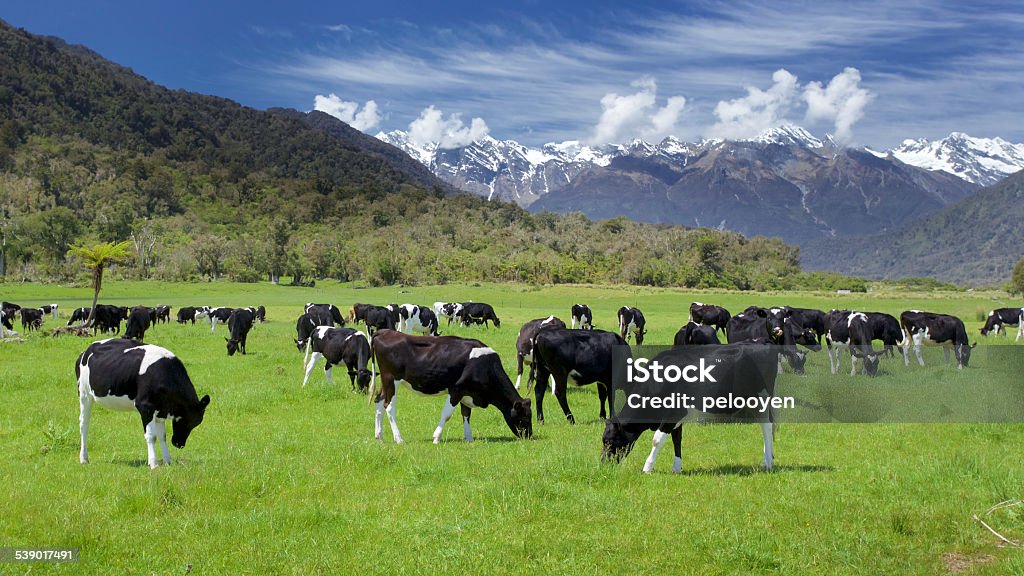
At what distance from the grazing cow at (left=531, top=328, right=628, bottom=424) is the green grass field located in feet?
3.16

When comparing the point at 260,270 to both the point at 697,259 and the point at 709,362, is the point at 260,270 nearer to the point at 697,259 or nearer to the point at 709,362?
the point at 697,259

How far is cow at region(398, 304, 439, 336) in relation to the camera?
137 feet

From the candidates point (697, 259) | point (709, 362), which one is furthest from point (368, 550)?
point (697, 259)

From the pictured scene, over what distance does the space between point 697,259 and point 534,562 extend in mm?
164958

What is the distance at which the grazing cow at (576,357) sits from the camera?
54.6 feet

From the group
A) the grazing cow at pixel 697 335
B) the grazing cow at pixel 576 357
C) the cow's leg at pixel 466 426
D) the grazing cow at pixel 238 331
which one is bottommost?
the grazing cow at pixel 238 331

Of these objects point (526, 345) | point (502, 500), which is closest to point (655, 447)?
point (502, 500)

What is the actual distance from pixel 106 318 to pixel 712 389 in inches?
1613

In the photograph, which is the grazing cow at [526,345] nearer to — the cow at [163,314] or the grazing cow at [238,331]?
the grazing cow at [238,331]

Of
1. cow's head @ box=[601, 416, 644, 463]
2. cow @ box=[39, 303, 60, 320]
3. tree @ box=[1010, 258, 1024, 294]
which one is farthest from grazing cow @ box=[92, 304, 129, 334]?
tree @ box=[1010, 258, 1024, 294]

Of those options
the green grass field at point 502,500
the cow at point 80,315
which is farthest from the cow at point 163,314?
the green grass field at point 502,500

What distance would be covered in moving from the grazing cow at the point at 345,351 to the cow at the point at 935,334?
18.9m

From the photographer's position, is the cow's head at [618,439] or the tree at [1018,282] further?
the tree at [1018,282]

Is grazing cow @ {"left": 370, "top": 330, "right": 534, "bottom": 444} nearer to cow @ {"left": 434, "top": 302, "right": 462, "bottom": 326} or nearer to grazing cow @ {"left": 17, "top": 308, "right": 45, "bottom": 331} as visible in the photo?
cow @ {"left": 434, "top": 302, "right": 462, "bottom": 326}
